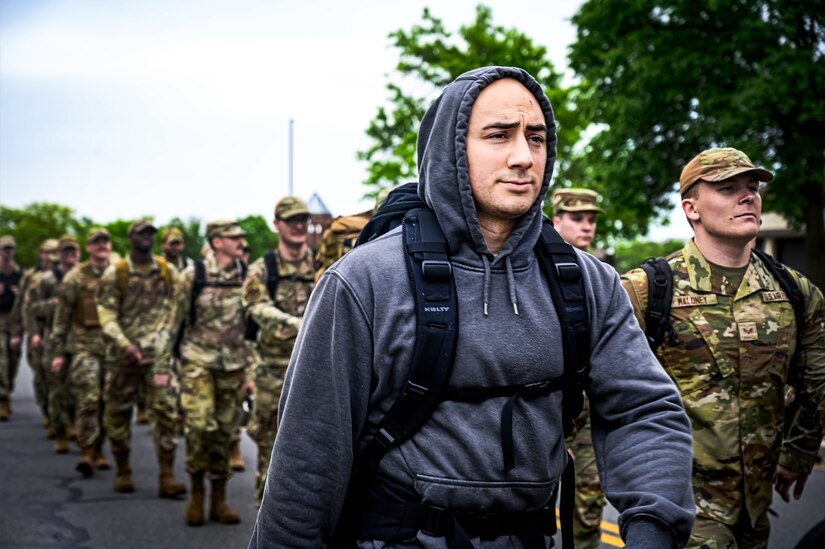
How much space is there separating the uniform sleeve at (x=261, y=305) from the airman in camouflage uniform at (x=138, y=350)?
1.44 m

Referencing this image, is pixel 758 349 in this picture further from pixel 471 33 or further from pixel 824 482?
pixel 471 33

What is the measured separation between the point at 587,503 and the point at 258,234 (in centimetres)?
11157

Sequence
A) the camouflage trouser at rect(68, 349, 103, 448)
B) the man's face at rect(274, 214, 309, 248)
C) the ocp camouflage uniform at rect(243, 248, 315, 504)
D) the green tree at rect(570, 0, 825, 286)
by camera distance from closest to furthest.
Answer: the ocp camouflage uniform at rect(243, 248, 315, 504), the man's face at rect(274, 214, 309, 248), the camouflage trouser at rect(68, 349, 103, 448), the green tree at rect(570, 0, 825, 286)

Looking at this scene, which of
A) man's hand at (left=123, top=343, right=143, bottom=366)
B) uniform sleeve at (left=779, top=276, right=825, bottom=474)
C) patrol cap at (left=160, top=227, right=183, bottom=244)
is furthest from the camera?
patrol cap at (left=160, top=227, right=183, bottom=244)

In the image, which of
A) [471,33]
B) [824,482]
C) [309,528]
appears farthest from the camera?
[471,33]

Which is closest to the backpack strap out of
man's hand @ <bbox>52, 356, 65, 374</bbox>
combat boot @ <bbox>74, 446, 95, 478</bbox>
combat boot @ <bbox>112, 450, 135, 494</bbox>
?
combat boot @ <bbox>112, 450, 135, 494</bbox>

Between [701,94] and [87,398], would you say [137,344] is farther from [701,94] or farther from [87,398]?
[701,94]

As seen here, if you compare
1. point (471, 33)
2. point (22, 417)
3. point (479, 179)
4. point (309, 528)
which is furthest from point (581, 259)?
point (471, 33)

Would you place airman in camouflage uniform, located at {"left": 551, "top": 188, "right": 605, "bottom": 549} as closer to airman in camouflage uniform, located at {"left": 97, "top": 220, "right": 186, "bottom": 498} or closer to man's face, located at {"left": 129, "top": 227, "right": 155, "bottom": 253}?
airman in camouflage uniform, located at {"left": 97, "top": 220, "right": 186, "bottom": 498}

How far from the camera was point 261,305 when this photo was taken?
7086 millimetres

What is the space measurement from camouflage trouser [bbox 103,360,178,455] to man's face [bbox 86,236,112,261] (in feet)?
5.45

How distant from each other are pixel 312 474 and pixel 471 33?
27.7 m

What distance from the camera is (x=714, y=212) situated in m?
4.24

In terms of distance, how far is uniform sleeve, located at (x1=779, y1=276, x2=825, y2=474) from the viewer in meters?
4.29
